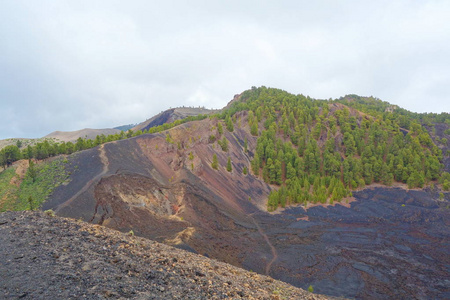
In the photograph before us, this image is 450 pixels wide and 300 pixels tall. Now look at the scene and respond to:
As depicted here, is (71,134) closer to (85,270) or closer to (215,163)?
(215,163)

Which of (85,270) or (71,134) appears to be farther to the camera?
(71,134)

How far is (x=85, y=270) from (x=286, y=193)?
1905 inches

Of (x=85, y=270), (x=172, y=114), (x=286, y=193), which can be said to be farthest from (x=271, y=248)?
(x=172, y=114)

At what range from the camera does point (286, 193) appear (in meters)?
A: 53.5

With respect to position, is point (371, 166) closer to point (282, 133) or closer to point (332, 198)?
point (332, 198)

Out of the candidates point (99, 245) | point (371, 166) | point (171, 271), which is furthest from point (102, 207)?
point (371, 166)

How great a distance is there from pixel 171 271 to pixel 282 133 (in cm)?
6931

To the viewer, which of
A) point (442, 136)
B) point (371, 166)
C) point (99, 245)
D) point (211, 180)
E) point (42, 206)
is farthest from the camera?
point (442, 136)

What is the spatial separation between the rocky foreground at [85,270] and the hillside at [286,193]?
578 inches

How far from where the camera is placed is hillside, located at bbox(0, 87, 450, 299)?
28609 mm

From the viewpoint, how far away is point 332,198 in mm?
54438

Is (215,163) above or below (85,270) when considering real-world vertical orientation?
above

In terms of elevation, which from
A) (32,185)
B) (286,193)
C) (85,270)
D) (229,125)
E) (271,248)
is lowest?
(271,248)

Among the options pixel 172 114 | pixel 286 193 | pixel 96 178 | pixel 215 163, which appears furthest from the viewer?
pixel 172 114
